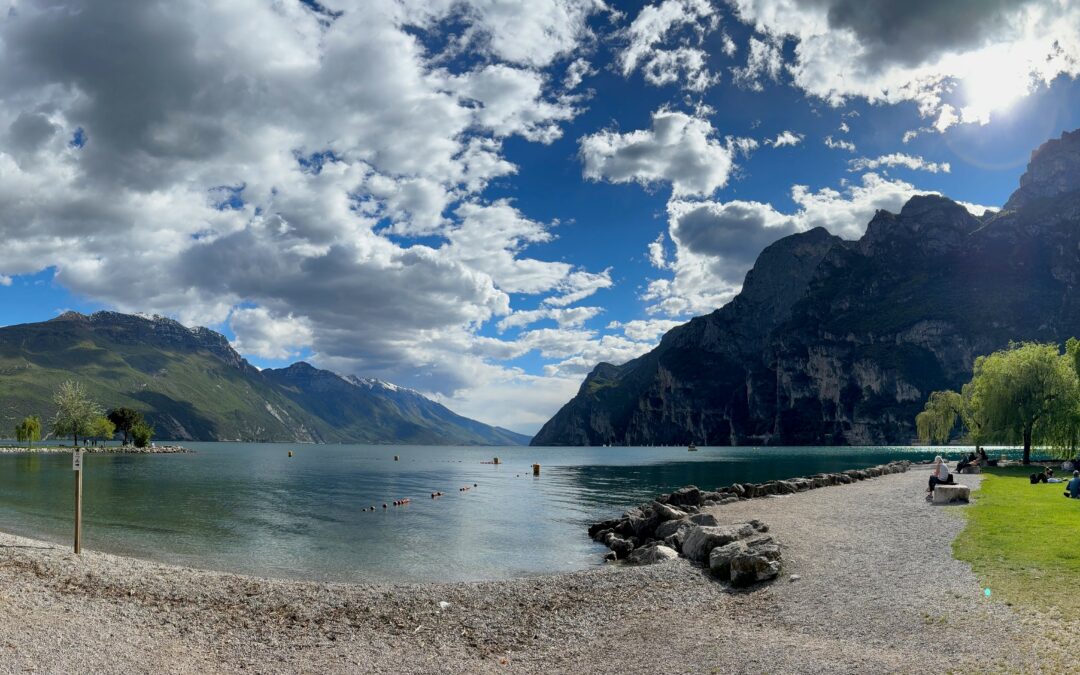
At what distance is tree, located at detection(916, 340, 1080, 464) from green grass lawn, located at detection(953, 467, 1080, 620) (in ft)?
118

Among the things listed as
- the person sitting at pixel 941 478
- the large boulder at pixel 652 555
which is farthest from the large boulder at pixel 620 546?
the person sitting at pixel 941 478

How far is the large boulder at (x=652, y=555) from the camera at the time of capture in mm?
28156

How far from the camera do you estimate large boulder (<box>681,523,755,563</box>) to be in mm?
26495

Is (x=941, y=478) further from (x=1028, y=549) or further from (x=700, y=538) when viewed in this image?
(x=700, y=538)

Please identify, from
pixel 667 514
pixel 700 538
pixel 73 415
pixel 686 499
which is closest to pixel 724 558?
pixel 700 538

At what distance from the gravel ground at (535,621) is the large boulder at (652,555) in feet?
8.25

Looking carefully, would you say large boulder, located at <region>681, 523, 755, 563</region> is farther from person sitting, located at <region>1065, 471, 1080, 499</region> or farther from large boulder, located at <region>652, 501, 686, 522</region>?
person sitting, located at <region>1065, 471, 1080, 499</region>

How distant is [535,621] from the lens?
1922cm

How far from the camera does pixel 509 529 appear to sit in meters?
44.1

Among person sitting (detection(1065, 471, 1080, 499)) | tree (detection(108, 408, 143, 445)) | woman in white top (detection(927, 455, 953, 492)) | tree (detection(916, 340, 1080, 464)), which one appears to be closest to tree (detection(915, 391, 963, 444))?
tree (detection(916, 340, 1080, 464))

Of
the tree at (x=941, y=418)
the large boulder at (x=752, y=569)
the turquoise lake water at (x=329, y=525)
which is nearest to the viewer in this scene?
the large boulder at (x=752, y=569)

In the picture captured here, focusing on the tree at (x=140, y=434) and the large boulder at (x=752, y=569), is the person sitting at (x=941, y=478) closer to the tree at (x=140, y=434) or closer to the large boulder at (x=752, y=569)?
the large boulder at (x=752, y=569)

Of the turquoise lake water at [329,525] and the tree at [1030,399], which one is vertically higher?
the tree at [1030,399]

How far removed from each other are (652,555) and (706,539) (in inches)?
129
